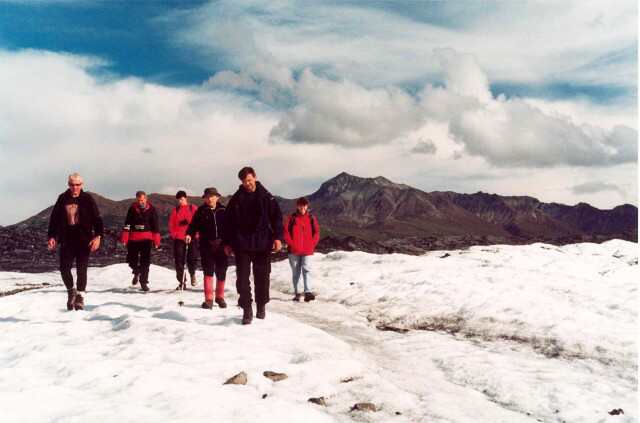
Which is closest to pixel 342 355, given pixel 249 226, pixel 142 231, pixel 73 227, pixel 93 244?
pixel 249 226

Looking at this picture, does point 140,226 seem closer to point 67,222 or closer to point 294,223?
point 67,222

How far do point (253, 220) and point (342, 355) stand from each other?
3.08 metres

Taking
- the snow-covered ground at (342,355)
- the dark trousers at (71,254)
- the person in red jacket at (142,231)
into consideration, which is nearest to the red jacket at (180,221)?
the person in red jacket at (142,231)

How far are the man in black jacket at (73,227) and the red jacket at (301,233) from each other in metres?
5.02

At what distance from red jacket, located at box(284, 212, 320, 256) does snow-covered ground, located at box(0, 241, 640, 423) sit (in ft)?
5.14

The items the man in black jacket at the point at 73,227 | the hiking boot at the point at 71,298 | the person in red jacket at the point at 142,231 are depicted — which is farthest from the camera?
the person in red jacket at the point at 142,231

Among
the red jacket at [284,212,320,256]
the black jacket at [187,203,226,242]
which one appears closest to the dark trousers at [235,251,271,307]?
the black jacket at [187,203,226,242]

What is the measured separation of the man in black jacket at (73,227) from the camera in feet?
37.4

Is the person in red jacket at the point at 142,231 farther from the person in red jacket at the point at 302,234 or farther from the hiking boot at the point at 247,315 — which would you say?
the hiking boot at the point at 247,315

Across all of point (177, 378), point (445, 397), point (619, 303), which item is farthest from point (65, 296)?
point (619, 303)

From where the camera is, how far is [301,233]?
14547 mm

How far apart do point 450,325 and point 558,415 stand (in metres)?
5.33

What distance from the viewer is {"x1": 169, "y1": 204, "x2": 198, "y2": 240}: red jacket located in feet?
53.3

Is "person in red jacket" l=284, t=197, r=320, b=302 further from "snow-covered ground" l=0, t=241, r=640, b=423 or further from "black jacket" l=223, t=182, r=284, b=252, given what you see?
"black jacket" l=223, t=182, r=284, b=252
